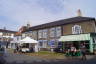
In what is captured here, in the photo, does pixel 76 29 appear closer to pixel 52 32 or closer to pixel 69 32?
pixel 69 32

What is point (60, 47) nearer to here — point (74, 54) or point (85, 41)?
point (85, 41)

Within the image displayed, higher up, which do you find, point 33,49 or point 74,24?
point 74,24

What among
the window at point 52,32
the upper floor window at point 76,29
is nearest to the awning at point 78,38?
the upper floor window at point 76,29

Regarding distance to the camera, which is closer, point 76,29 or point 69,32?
point 76,29

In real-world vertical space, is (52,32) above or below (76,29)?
below

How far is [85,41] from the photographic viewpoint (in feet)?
98.5

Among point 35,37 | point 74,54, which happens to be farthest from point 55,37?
point 74,54

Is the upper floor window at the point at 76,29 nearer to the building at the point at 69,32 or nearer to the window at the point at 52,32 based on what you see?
the building at the point at 69,32

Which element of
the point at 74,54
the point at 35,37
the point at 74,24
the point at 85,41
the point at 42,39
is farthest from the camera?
the point at 35,37

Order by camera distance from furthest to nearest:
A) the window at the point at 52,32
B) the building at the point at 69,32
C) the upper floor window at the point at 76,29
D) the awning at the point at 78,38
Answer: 1. the window at the point at 52,32
2. the upper floor window at the point at 76,29
3. the building at the point at 69,32
4. the awning at the point at 78,38

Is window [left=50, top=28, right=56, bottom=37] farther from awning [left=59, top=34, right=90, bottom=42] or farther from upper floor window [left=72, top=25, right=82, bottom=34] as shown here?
upper floor window [left=72, top=25, right=82, bottom=34]

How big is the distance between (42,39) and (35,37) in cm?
360

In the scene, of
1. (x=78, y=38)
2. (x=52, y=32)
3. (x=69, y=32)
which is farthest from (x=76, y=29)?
(x=52, y=32)

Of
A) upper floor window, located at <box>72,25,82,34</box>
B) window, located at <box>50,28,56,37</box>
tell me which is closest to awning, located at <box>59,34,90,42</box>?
upper floor window, located at <box>72,25,82,34</box>
